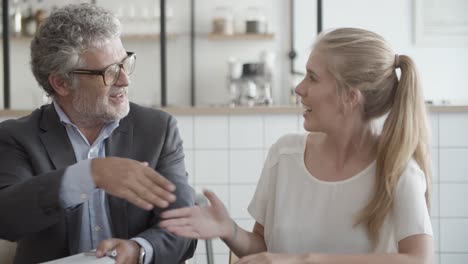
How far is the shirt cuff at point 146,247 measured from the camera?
1682mm

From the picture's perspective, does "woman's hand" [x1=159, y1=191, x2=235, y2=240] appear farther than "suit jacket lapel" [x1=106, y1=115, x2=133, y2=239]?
No

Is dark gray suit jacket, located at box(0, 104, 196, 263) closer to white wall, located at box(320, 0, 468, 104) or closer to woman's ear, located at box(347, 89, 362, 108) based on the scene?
woman's ear, located at box(347, 89, 362, 108)

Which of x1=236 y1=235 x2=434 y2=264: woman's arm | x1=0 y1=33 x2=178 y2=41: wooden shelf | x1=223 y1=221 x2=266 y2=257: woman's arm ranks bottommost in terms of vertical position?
x1=223 y1=221 x2=266 y2=257: woman's arm

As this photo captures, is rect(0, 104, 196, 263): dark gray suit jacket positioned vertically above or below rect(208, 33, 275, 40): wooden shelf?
below

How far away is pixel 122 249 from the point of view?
1598 millimetres

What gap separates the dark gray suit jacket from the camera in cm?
167

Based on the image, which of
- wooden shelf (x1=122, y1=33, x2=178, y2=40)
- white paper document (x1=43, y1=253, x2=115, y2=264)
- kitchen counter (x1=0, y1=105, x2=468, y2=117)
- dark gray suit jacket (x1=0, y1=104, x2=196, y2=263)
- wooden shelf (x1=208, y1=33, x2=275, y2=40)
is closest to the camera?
white paper document (x1=43, y1=253, x2=115, y2=264)

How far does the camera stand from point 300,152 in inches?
70.8

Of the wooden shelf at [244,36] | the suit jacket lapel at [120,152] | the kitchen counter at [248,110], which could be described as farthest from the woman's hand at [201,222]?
the wooden shelf at [244,36]

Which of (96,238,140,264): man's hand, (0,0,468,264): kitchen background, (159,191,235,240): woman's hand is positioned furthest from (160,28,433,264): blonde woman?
(0,0,468,264): kitchen background

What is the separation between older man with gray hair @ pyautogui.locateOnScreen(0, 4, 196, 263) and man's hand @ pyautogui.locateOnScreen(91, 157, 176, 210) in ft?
0.73

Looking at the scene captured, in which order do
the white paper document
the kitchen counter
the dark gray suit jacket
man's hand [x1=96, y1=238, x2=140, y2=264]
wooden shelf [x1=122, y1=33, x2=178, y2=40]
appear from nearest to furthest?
the white paper document → man's hand [x1=96, y1=238, x2=140, y2=264] → the dark gray suit jacket → the kitchen counter → wooden shelf [x1=122, y1=33, x2=178, y2=40]

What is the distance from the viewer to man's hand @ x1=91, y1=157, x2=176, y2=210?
4.80 feet

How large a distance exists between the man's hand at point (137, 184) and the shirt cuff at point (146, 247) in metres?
0.22
